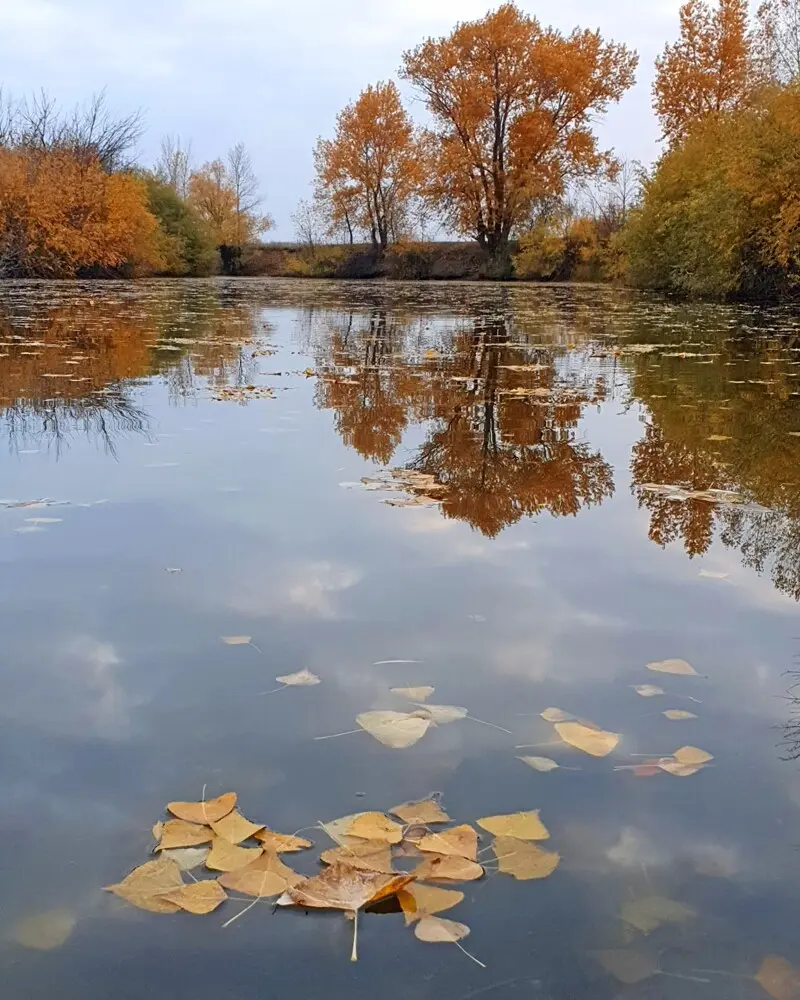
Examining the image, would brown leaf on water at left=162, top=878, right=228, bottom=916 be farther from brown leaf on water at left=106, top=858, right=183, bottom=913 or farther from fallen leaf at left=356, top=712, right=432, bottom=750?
fallen leaf at left=356, top=712, right=432, bottom=750

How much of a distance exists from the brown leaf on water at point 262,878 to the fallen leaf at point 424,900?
0.59ft

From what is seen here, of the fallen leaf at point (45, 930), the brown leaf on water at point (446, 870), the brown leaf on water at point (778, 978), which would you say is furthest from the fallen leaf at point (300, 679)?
the brown leaf on water at point (778, 978)

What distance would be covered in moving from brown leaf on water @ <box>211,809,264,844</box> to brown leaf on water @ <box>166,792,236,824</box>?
0.06 feet

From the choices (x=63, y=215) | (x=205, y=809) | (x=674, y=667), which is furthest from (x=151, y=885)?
(x=63, y=215)

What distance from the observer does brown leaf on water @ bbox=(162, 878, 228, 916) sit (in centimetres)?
135

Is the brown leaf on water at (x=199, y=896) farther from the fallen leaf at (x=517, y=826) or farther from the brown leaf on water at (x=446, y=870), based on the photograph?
the fallen leaf at (x=517, y=826)

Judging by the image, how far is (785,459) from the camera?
4609 millimetres

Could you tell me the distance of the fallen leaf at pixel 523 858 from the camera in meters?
1.45

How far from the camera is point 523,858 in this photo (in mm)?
1477

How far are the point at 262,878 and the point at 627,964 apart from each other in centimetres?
59

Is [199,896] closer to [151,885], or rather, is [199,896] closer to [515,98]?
[151,885]

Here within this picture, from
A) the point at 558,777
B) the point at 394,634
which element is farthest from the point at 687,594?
the point at 558,777

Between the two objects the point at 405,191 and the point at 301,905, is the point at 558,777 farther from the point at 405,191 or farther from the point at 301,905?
the point at 405,191

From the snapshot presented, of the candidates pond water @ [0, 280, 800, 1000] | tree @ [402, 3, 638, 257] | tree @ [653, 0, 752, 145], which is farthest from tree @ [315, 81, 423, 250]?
pond water @ [0, 280, 800, 1000]
